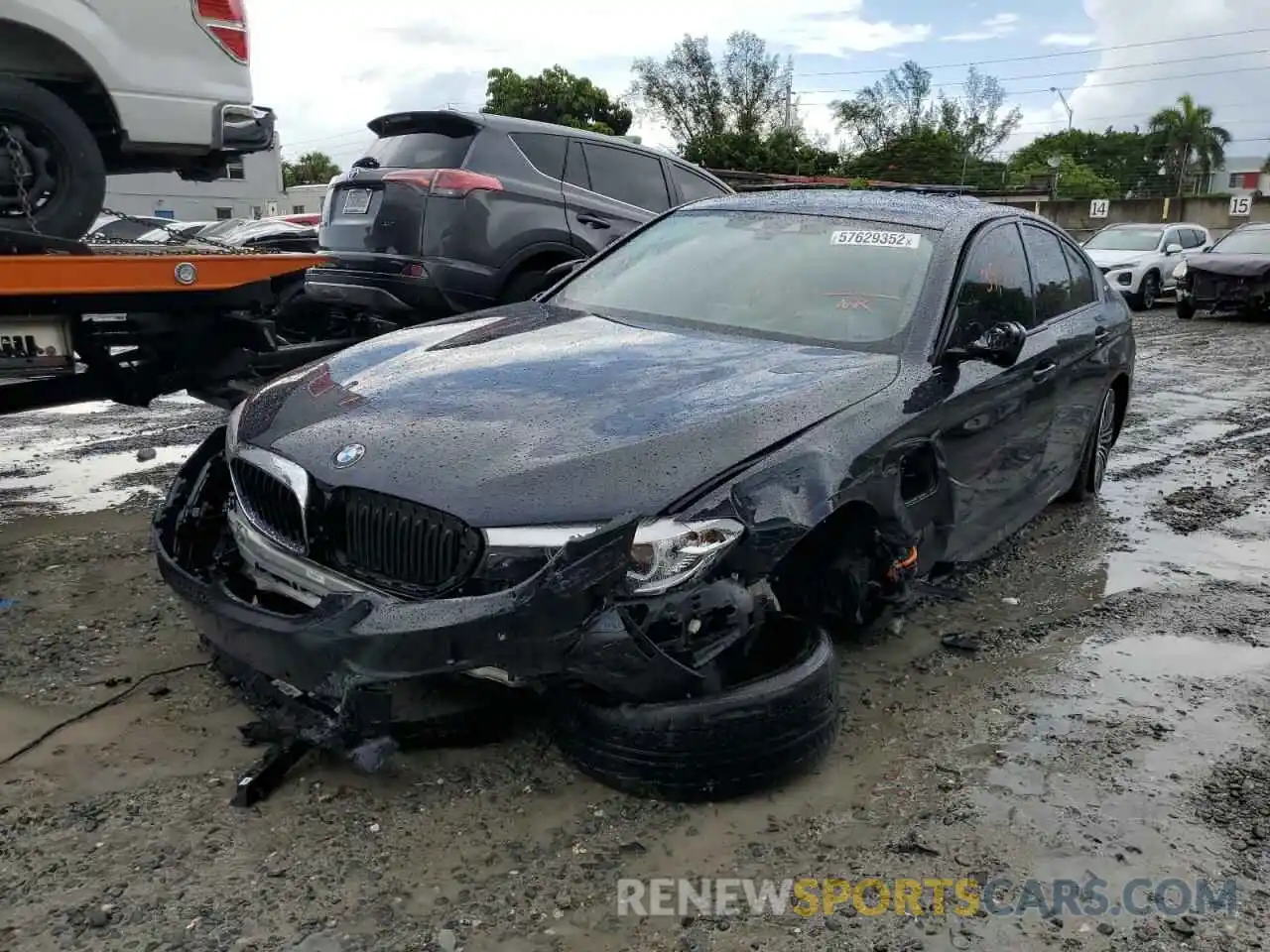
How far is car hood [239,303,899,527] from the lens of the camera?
107 inches

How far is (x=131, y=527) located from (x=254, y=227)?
8.75 m

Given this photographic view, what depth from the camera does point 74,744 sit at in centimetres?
320

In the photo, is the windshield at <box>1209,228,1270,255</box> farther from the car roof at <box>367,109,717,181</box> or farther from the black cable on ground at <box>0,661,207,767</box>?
the black cable on ground at <box>0,661,207,767</box>

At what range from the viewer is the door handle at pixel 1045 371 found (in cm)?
453

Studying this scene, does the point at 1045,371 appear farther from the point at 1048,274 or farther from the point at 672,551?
the point at 672,551

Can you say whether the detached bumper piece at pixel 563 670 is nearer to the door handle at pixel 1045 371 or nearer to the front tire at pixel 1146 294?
the door handle at pixel 1045 371

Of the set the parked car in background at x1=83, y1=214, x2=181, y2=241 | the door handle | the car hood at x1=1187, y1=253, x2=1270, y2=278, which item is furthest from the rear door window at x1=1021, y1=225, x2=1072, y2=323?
the car hood at x1=1187, y1=253, x2=1270, y2=278

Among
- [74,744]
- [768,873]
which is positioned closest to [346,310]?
[74,744]

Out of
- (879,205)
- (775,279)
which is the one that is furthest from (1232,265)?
(775,279)

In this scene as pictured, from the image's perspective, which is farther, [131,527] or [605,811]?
[131,527]

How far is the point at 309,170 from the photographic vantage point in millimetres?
89500

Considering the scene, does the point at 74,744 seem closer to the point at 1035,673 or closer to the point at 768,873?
the point at 768,873

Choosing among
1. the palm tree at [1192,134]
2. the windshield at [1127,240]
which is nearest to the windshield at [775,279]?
the windshield at [1127,240]

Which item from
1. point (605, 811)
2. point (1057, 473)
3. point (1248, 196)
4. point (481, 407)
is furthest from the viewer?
point (1248, 196)
